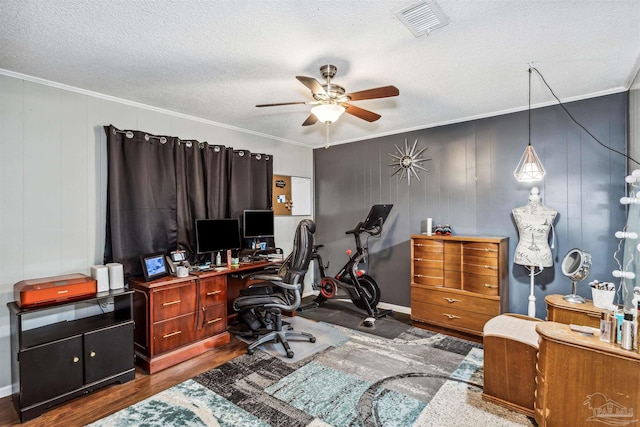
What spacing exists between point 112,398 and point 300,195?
360 centimetres

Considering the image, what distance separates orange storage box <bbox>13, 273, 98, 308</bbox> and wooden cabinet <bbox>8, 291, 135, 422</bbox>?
0.22ft

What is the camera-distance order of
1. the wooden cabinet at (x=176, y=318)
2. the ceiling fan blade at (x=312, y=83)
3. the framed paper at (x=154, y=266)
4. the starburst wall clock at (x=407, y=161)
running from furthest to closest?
the starburst wall clock at (x=407, y=161)
the framed paper at (x=154, y=266)
the wooden cabinet at (x=176, y=318)
the ceiling fan blade at (x=312, y=83)

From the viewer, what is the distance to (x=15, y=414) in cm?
226

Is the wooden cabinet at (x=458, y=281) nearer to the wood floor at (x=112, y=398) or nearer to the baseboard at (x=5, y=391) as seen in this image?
the wood floor at (x=112, y=398)

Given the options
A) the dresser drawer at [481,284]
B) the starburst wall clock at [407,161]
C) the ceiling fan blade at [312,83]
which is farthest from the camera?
the starburst wall clock at [407,161]

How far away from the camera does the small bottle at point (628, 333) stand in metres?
1.75

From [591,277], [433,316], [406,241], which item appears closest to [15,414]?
[433,316]

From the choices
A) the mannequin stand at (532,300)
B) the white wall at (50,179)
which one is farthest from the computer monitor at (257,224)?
the mannequin stand at (532,300)

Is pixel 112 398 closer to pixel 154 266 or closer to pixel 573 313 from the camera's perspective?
pixel 154 266

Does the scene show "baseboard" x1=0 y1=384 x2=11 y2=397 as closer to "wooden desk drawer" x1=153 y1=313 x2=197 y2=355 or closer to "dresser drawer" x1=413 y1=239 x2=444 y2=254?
"wooden desk drawer" x1=153 y1=313 x2=197 y2=355

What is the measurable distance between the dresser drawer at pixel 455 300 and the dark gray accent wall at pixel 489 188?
442 millimetres

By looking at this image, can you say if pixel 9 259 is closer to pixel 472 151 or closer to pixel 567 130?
pixel 472 151

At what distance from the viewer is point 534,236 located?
3291 mm

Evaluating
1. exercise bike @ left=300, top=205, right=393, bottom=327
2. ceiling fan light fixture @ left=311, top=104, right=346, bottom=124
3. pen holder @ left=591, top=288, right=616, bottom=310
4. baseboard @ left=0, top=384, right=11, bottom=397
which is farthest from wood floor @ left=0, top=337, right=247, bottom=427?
pen holder @ left=591, top=288, right=616, bottom=310
